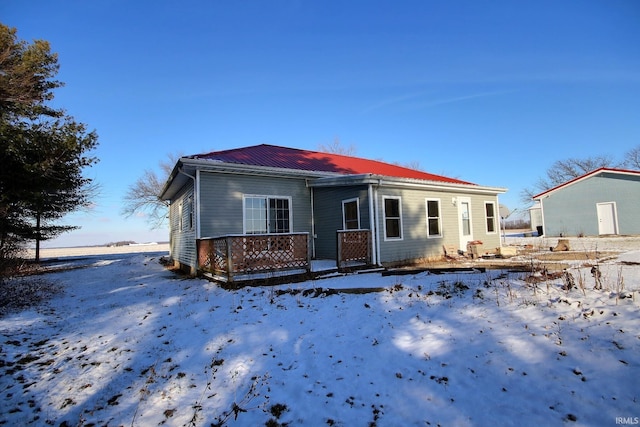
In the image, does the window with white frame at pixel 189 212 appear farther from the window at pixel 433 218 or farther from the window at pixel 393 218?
the window at pixel 433 218

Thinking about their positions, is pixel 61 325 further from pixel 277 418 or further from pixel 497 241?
pixel 497 241

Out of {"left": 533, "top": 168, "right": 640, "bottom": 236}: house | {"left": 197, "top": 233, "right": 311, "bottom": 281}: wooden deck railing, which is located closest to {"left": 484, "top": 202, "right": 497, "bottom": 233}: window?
{"left": 197, "top": 233, "right": 311, "bottom": 281}: wooden deck railing

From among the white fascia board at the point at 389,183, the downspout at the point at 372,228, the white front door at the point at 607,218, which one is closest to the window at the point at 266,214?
the white fascia board at the point at 389,183

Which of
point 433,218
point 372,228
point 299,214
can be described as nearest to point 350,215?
point 372,228

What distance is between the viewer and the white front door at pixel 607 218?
22359 mm

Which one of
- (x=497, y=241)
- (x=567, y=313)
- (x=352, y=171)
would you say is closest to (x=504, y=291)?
(x=567, y=313)

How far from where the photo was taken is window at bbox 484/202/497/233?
50.6 feet

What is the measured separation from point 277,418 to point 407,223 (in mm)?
9624

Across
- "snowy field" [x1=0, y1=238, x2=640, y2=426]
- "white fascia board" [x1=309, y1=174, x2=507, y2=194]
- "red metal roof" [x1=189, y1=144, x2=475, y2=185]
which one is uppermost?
"red metal roof" [x1=189, y1=144, x2=475, y2=185]

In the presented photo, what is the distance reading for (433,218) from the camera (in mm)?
13094

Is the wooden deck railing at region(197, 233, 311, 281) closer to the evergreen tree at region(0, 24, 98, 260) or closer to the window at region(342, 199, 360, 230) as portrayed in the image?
the window at region(342, 199, 360, 230)

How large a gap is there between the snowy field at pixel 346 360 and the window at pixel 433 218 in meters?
6.12

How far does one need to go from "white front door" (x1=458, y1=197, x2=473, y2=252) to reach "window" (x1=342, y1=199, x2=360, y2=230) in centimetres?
523

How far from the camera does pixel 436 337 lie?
4668 millimetres
